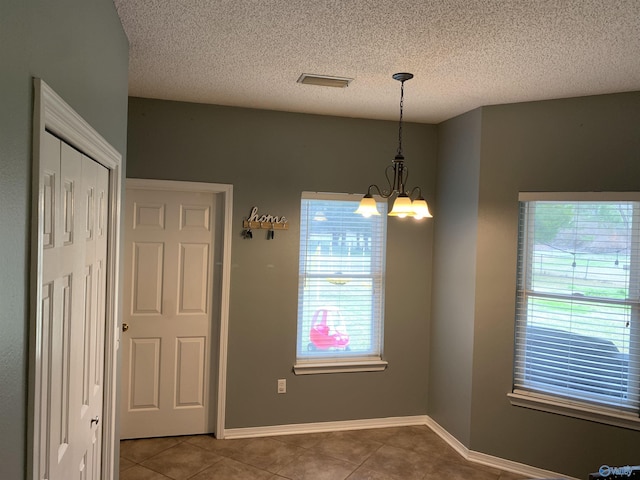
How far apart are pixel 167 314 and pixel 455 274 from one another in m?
2.32

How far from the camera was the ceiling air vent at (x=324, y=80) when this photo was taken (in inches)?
123

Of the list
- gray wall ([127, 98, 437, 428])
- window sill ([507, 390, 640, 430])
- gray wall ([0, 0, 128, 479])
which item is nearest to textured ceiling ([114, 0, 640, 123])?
gray wall ([127, 98, 437, 428])

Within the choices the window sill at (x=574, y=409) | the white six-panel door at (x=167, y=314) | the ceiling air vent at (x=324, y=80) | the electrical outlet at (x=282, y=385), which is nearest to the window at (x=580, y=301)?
the window sill at (x=574, y=409)

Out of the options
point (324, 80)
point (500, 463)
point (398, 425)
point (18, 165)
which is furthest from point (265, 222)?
point (18, 165)

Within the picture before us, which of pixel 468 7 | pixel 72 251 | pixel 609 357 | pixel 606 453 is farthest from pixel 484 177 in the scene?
pixel 72 251

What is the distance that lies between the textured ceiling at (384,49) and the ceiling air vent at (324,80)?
0.21 feet

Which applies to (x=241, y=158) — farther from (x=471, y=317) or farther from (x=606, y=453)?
(x=606, y=453)

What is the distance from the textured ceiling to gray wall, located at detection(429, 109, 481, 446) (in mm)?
437

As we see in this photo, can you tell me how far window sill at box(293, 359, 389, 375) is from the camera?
4090 mm

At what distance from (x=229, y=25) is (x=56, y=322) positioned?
1592 mm

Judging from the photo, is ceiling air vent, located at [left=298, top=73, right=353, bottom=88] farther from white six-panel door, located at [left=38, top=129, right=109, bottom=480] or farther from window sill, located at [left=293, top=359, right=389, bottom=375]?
window sill, located at [left=293, top=359, right=389, bottom=375]

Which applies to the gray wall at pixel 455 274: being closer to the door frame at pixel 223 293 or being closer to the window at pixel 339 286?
the window at pixel 339 286

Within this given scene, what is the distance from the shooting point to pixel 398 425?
14.2 feet

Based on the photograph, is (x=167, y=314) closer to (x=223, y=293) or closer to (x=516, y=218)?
(x=223, y=293)
